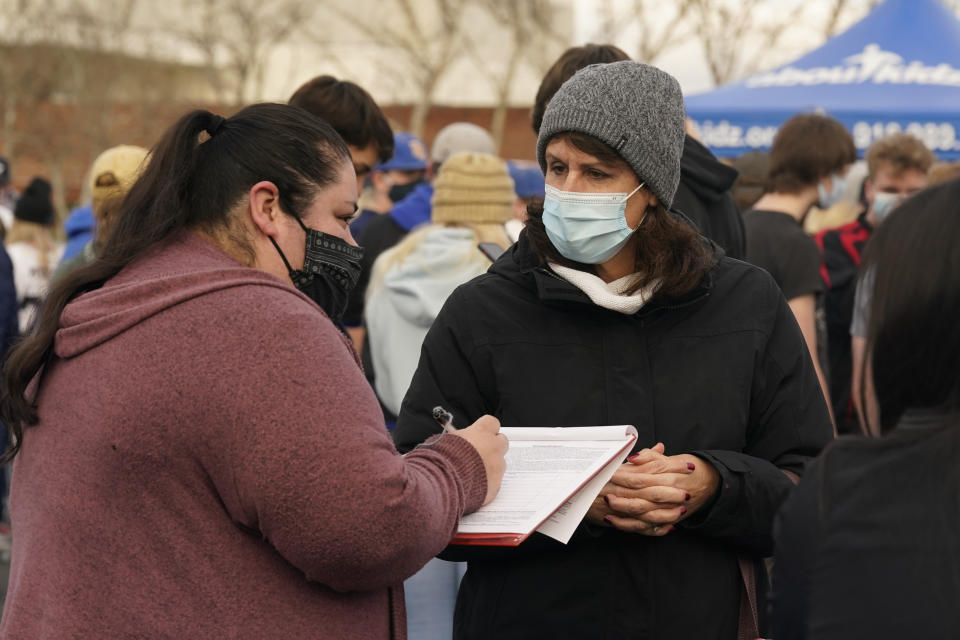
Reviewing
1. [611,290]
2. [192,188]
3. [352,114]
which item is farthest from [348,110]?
[192,188]

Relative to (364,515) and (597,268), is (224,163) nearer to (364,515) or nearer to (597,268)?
(364,515)

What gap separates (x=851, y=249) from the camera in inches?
229

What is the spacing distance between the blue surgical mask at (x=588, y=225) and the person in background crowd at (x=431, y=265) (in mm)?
1638

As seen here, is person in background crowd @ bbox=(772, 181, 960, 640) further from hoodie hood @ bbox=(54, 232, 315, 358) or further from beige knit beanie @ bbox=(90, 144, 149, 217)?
beige knit beanie @ bbox=(90, 144, 149, 217)

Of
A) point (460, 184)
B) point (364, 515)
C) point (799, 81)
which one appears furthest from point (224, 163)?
point (799, 81)

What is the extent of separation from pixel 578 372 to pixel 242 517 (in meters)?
0.90

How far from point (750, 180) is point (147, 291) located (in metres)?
5.27

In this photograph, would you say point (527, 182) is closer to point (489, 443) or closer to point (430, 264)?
point (430, 264)

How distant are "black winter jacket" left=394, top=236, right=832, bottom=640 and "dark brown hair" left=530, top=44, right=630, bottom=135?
116 centimetres

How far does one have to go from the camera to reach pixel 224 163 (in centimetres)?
221

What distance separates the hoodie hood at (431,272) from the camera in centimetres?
438

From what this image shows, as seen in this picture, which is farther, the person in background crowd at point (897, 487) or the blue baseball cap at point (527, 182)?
the blue baseball cap at point (527, 182)

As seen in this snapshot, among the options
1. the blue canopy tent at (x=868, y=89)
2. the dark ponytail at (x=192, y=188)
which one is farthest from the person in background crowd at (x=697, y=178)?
the blue canopy tent at (x=868, y=89)

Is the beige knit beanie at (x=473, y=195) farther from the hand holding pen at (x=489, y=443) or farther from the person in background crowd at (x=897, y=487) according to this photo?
the person in background crowd at (x=897, y=487)
